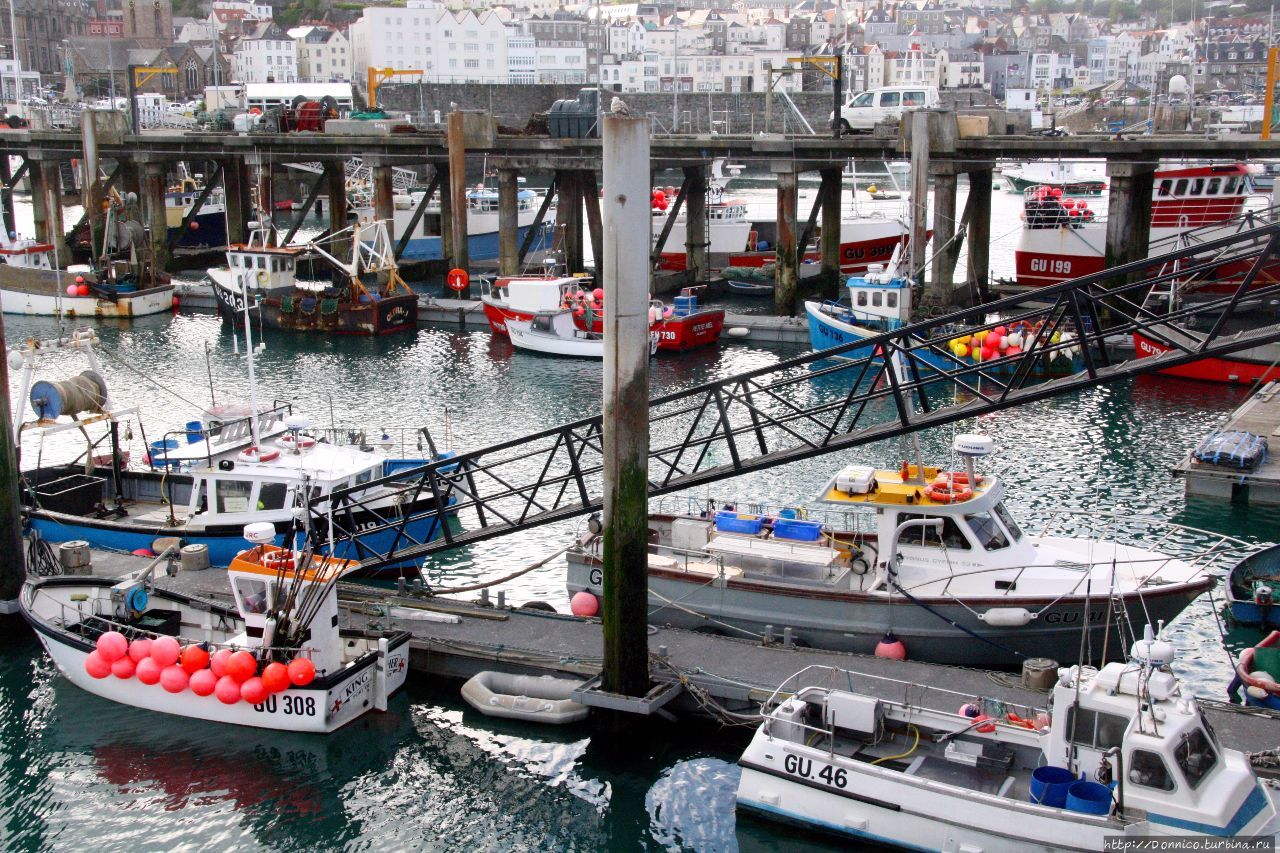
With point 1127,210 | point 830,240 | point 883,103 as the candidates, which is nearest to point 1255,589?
point 1127,210

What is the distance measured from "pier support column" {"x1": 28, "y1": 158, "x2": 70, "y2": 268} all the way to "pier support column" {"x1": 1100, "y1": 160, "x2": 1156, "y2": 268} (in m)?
45.3

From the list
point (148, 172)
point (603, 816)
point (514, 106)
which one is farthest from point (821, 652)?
point (514, 106)

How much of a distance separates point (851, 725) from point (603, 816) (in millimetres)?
3351

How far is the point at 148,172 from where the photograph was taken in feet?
202

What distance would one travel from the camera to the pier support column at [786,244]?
4956 centimetres

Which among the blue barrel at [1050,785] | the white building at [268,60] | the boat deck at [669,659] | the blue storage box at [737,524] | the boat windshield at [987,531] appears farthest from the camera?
the white building at [268,60]

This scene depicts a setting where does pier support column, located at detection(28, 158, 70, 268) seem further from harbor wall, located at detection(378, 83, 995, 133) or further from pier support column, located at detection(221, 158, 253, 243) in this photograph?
harbor wall, located at detection(378, 83, 995, 133)

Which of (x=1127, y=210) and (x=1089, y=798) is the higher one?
(x=1127, y=210)

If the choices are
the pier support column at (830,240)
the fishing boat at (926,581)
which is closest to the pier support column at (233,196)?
the pier support column at (830,240)

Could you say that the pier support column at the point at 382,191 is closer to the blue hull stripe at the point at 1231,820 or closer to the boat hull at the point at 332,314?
the boat hull at the point at 332,314

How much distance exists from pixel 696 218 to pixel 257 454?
37672 millimetres

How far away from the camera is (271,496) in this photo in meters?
23.7

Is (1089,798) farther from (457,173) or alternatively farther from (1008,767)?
(457,173)

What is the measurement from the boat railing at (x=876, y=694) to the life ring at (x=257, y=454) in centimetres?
1073
